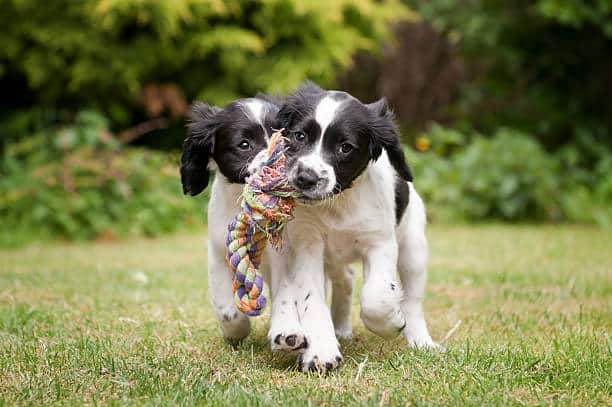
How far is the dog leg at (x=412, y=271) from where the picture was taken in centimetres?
381

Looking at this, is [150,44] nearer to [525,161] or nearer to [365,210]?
[525,161]

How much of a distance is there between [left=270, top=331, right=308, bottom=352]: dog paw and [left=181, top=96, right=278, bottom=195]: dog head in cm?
71

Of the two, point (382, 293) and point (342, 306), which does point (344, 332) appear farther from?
point (382, 293)

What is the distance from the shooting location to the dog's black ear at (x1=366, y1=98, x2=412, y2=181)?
3369mm

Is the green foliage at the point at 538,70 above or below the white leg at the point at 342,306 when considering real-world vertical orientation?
above

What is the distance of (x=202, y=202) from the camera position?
9492 millimetres

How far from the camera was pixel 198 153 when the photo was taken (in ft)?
11.7

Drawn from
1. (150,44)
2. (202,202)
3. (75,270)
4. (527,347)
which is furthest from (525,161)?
(527,347)

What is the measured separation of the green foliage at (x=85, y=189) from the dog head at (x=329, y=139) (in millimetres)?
5266

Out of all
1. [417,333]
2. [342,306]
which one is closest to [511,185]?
[342,306]

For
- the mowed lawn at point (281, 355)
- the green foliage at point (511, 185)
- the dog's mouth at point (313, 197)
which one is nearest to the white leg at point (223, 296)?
the mowed lawn at point (281, 355)

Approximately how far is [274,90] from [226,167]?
21.0ft

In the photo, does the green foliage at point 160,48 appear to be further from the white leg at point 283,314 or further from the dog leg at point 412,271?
the white leg at point 283,314

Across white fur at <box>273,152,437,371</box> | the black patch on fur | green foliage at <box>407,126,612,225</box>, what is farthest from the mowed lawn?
green foliage at <box>407,126,612,225</box>
